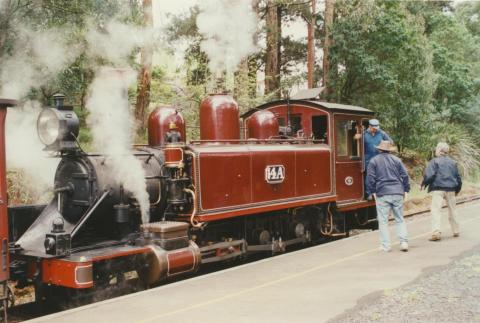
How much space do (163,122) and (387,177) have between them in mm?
3478

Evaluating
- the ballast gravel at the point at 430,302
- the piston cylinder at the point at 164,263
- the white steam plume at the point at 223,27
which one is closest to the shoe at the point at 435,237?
the ballast gravel at the point at 430,302

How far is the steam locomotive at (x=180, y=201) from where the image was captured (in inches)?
242

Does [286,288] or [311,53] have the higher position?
[311,53]

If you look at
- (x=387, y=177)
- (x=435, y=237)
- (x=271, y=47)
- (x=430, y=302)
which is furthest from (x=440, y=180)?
(x=271, y=47)

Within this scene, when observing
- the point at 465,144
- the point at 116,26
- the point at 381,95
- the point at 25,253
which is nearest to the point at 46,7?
the point at 116,26

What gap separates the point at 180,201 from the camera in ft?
23.7

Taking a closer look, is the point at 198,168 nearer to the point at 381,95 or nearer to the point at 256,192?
the point at 256,192

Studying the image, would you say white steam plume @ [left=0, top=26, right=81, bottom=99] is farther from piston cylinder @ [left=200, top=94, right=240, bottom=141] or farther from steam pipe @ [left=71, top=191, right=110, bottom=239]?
steam pipe @ [left=71, top=191, right=110, bottom=239]

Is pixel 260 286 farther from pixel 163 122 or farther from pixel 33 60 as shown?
pixel 33 60

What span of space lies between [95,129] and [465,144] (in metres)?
20.0

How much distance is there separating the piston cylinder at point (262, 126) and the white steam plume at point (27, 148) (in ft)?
11.2

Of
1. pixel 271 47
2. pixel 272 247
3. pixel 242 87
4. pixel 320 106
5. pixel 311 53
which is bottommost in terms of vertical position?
pixel 272 247

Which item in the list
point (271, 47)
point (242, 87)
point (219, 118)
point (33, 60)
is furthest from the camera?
point (271, 47)

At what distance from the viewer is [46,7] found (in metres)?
9.43
